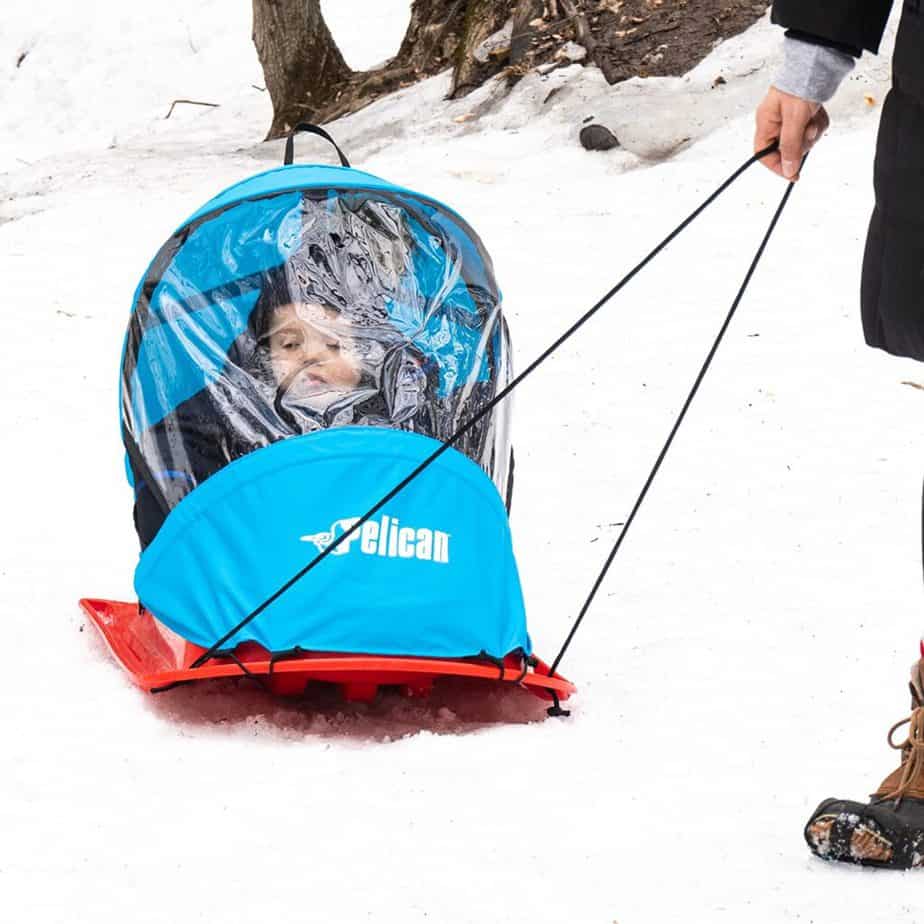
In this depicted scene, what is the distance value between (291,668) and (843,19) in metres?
Answer: 1.53

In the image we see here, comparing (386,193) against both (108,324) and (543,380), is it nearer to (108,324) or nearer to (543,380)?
(543,380)

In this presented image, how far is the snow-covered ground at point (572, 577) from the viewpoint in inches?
84.0

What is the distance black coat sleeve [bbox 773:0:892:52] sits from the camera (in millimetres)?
2037

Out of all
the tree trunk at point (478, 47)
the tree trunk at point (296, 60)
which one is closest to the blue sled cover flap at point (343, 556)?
the tree trunk at point (478, 47)

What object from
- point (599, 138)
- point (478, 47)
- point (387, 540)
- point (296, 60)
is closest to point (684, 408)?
point (387, 540)

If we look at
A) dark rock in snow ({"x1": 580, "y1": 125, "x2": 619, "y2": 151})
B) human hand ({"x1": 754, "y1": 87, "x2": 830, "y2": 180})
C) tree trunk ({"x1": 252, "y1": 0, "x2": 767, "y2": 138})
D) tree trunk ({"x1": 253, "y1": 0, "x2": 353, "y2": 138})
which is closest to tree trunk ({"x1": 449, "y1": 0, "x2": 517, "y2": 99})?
tree trunk ({"x1": 252, "y1": 0, "x2": 767, "y2": 138})

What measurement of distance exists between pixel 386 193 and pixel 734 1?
205 inches

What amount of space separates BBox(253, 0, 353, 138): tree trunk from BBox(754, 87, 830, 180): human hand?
22.6 ft

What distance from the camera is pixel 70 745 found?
2578 mm

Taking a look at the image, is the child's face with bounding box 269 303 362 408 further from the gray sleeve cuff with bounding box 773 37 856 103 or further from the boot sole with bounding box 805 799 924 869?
the boot sole with bounding box 805 799 924 869

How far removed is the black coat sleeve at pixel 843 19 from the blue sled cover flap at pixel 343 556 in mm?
1260

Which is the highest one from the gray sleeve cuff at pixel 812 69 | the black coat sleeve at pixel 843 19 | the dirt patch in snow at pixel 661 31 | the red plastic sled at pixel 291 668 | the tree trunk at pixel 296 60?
the black coat sleeve at pixel 843 19

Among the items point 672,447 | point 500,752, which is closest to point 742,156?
point 672,447

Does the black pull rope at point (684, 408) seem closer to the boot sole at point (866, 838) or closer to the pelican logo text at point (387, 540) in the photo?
the pelican logo text at point (387, 540)
